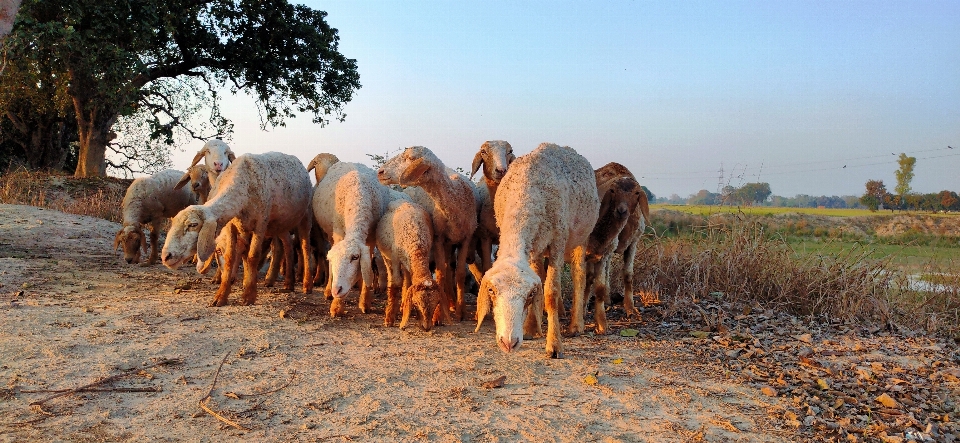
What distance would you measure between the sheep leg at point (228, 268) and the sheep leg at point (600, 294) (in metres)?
4.49

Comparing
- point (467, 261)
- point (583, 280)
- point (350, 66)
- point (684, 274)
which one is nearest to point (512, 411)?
point (583, 280)

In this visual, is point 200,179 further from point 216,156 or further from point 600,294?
point 600,294

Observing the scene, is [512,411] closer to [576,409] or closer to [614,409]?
[576,409]

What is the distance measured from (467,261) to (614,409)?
13.3ft

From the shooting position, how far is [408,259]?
22.7 ft

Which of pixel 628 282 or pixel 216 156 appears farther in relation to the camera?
pixel 216 156

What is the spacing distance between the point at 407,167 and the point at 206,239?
2.40 m

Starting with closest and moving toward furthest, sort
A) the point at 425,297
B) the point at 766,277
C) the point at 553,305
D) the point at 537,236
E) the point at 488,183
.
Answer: the point at 537,236
the point at 553,305
the point at 425,297
the point at 488,183
the point at 766,277

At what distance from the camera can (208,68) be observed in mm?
22297

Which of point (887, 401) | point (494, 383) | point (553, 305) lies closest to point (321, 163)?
point (553, 305)

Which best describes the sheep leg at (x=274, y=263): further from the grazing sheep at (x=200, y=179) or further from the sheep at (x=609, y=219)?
the sheep at (x=609, y=219)

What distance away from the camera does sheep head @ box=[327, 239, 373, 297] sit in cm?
639

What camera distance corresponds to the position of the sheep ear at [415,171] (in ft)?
21.6

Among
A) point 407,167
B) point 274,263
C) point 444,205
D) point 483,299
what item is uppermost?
point 407,167
